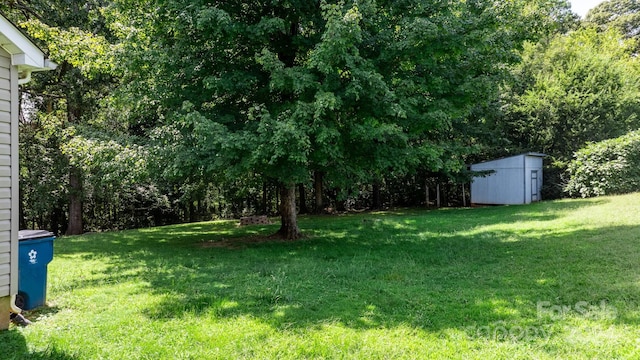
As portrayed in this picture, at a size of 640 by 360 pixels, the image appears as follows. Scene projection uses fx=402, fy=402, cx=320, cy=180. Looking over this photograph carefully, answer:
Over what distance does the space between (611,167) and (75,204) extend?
20539 millimetres

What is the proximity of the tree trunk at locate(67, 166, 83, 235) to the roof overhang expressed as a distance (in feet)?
33.7

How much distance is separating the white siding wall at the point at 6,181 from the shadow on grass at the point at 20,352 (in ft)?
1.73

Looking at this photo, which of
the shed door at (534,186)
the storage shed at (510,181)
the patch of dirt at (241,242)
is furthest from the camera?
the shed door at (534,186)

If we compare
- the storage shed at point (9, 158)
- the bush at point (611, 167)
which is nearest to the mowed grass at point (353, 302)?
the storage shed at point (9, 158)

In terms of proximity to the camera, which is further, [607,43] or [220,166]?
[607,43]

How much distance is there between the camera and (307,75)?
709 centimetres

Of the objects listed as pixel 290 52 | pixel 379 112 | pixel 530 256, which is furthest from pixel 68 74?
pixel 530 256

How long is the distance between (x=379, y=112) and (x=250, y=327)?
471 cm

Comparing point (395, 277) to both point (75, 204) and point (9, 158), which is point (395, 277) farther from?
point (75, 204)

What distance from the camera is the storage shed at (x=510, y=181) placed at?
724 inches

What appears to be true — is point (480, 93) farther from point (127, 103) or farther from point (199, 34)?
point (127, 103)

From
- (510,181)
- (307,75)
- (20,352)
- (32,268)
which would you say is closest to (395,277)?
(307,75)

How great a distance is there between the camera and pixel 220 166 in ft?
23.4

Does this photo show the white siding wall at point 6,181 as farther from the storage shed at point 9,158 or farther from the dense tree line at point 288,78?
the dense tree line at point 288,78
